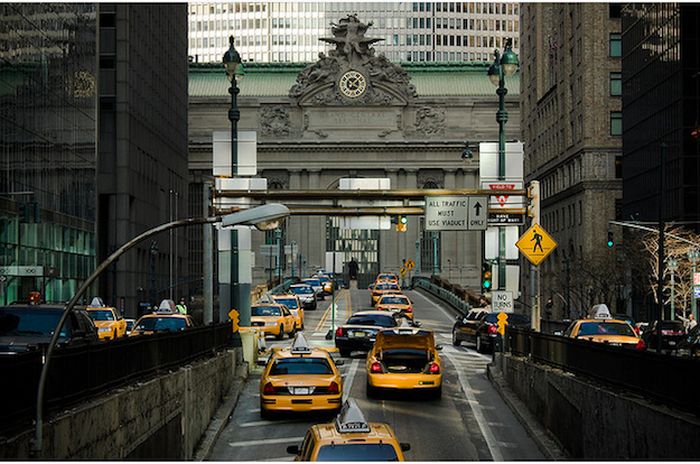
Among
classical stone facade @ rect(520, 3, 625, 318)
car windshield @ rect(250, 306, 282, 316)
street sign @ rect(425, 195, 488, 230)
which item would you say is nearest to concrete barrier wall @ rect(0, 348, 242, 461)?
street sign @ rect(425, 195, 488, 230)

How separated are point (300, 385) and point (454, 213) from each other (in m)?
8.89

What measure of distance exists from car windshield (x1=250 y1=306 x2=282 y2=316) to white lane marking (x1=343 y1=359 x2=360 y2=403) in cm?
1253

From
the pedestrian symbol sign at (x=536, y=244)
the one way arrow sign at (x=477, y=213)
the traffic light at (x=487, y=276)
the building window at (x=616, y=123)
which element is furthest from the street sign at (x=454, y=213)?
the building window at (x=616, y=123)

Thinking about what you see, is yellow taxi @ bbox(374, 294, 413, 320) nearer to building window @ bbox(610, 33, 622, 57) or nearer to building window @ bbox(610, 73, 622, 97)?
building window @ bbox(610, 73, 622, 97)

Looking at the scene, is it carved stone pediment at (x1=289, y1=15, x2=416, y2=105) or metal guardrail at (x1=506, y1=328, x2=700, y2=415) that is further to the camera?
carved stone pediment at (x1=289, y1=15, x2=416, y2=105)

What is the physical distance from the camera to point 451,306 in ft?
308

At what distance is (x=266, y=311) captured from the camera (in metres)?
56.5

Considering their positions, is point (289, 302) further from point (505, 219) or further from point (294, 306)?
point (505, 219)

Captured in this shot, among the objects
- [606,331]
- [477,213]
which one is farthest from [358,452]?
[606,331]

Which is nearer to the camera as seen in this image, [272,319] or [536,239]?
[536,239]

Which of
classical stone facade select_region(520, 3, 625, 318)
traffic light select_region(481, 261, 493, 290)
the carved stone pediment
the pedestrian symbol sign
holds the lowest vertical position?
traffic light select_region(481, 261, 493, 290)

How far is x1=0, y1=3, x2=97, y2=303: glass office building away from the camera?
60.8 metres

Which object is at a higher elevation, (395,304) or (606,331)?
(606,331)

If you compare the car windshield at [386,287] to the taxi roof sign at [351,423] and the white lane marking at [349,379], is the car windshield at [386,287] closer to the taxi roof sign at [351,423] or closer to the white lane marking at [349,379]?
the white lane marking at [349,379]
